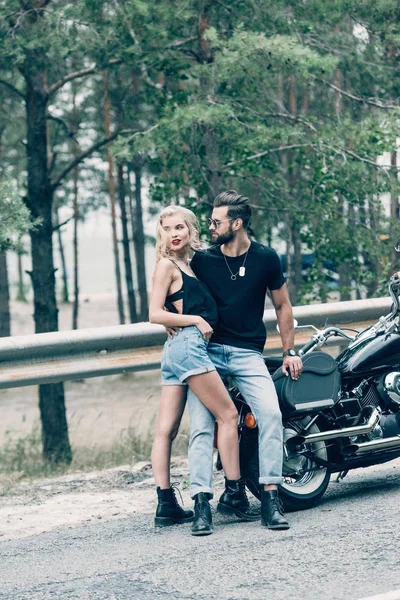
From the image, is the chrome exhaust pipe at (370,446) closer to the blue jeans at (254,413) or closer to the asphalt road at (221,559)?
the asphalt road at (221,559)

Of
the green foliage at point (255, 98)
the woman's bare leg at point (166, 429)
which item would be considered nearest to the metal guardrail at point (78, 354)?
the woman's bare leg at point (166, 429)

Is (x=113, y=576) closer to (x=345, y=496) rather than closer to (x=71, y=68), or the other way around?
(x=345, y=496)

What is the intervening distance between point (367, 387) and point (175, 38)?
6204 millimetres

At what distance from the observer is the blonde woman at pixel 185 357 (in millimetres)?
5695

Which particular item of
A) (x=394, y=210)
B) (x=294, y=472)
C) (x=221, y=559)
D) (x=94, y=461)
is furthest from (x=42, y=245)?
(x=221, y=559)

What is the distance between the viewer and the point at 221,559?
499 centimetres

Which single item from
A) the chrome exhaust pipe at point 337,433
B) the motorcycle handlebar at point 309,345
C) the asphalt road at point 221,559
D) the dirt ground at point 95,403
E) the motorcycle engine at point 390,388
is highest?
the motorcycle handlebar at point 309,345

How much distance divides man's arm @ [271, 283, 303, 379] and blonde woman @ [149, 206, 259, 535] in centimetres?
42

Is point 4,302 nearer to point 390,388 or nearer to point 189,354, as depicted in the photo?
point 390,388

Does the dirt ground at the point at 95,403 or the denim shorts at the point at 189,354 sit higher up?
the denim shorts at the point at 189,354

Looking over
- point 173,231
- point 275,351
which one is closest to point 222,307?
point 173,231

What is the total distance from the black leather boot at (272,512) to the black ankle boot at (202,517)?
1.01 feet

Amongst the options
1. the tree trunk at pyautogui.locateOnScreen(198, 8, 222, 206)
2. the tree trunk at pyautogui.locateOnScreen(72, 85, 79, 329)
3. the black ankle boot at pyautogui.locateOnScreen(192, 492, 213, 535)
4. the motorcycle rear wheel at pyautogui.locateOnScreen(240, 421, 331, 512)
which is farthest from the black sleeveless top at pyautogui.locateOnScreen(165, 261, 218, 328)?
the tree trunk at pyautogui.locateOnScreen(72, 85, 79, 329)

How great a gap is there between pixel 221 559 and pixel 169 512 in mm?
831
